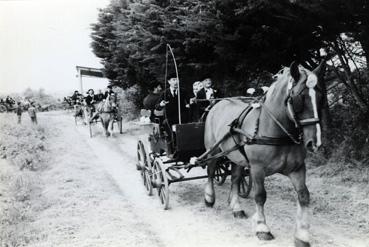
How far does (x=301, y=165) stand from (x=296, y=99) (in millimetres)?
1032

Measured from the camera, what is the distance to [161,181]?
760cm

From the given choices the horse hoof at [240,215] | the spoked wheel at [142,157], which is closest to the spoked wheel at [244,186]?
the horse hoof at [240,215]

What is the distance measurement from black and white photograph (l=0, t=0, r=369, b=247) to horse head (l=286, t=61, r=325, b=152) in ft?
0.05

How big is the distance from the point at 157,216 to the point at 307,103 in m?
3.40

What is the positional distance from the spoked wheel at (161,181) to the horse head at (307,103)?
120 inches

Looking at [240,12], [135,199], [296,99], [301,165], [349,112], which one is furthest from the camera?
[349,112]

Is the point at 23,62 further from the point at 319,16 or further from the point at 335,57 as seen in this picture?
the point at 335,57

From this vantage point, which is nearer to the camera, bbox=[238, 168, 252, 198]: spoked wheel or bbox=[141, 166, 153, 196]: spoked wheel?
bbox=[238, 168, 252, 198]: spoked wheel

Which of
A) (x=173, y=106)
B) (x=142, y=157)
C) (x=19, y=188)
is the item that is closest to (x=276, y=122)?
(x=173, y=106)

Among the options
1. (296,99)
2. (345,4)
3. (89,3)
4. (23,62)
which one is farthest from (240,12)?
(23,62)

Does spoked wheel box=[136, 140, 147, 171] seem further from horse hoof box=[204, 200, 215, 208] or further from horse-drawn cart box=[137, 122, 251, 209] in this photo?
horse hoof box=[204, 200, 215, 208]

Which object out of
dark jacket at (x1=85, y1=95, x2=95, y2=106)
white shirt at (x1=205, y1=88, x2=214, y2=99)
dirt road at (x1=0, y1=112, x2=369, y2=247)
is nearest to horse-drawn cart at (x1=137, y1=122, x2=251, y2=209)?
dirt road at (x1=0, y1=112, x2=369, y2=247)

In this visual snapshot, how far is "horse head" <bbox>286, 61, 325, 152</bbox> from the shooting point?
4.60 m

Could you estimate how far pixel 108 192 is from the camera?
8.48 metres
